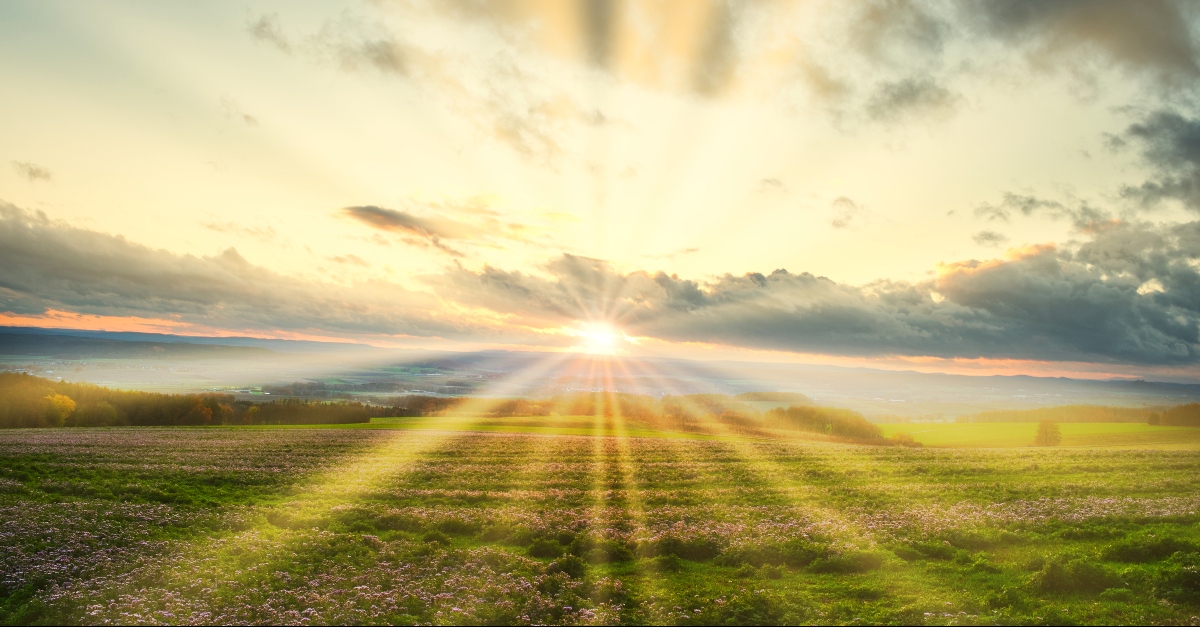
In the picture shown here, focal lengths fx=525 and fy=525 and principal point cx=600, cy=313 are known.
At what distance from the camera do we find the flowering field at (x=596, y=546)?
12453 mm

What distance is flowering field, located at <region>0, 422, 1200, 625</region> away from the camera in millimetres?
12453

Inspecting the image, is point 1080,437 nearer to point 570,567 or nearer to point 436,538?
point 570,567

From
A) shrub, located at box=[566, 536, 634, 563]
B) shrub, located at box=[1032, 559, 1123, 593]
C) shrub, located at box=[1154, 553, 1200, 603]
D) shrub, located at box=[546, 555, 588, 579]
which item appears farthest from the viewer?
shrub, located at box=[566, 536, 634, 563]

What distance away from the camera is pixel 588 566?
16.3m

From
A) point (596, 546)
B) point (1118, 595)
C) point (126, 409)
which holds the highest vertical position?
point (1118, 595)

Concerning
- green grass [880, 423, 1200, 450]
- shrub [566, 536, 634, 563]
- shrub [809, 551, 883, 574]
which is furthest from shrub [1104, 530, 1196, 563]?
green grass [880, 423, 1200, 450]

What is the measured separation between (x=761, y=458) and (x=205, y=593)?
41581 mm

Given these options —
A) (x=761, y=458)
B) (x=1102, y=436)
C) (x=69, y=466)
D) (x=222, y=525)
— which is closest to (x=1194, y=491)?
(x=761, y=458)

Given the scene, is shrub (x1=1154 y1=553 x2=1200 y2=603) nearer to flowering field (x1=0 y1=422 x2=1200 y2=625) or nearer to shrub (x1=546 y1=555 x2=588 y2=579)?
flowering field (x1=0 y1=422 x2=1200 y2=625)

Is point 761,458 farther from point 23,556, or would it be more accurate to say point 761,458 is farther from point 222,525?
point 23,556

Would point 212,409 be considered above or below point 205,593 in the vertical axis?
below

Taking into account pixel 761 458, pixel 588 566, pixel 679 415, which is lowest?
pixel 679 415

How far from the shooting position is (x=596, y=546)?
17.9 m

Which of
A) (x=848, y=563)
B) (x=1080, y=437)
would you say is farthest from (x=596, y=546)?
(x=1080, y=437)
